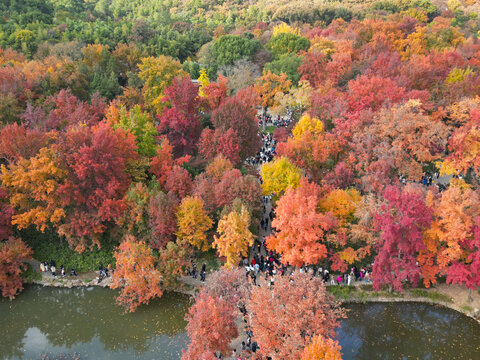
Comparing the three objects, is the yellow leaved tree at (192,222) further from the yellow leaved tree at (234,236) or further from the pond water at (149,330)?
the pond water at (149,330)

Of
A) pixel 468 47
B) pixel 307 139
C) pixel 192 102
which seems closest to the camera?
pixel 307 139

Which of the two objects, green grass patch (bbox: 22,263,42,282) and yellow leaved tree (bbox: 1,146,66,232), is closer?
yellow leaved tree (bbox: 1,146,66,232)

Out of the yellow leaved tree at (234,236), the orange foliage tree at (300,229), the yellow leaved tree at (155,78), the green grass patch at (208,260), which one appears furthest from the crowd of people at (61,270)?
the yellow leaved tree at (155,78)

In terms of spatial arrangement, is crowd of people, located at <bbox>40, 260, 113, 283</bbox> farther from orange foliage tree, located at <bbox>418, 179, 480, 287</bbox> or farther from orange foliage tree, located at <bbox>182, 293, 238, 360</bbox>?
orange foliage tree, located at <bbox>418, 179, 480, 287</bbox>

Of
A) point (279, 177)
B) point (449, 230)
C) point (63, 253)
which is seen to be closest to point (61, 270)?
point (63, 253)

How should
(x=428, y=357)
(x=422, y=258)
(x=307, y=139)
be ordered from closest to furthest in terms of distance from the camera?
(x=428, y=357), (x=422, y=258), (x=307, y=139)

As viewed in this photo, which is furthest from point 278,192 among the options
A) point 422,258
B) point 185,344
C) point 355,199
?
point 185,344

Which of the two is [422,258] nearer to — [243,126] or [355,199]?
[355,199]

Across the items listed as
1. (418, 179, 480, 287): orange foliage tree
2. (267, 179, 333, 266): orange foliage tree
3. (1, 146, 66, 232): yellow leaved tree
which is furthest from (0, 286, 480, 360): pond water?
(1, 146, 66, 232): yellow leaved tree
